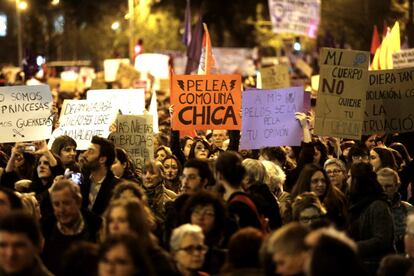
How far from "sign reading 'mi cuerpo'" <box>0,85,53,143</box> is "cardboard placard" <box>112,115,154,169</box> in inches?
27.8

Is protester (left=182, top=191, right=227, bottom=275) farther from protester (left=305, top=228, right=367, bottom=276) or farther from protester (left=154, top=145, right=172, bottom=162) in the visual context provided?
protester (left=154, top=145, right=172, bottom=162)

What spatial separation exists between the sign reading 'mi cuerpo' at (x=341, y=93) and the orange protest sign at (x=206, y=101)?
1222 millimetres

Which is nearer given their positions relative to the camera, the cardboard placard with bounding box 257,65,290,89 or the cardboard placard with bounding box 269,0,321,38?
the cardboard placard with bounding box 257,65,290,89

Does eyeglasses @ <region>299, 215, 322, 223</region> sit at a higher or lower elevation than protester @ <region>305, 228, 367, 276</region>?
lower

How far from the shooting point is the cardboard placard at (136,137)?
1350 centimetres

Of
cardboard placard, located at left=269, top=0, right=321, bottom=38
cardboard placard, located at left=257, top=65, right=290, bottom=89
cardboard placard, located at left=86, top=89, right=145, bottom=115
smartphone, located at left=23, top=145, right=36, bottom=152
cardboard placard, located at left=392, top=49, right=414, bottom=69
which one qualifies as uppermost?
cardboard placard, located at left=269, top=0, right=321, bottom=38

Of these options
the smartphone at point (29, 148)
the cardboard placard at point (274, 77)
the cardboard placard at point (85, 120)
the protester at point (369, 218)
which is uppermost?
the cardboard placard at point (274, 77)

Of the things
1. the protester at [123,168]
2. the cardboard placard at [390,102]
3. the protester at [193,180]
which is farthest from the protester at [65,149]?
the cardboard placard at [390,102]

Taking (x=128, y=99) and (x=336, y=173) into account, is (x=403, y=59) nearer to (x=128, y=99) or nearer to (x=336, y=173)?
(x=128, y=99)

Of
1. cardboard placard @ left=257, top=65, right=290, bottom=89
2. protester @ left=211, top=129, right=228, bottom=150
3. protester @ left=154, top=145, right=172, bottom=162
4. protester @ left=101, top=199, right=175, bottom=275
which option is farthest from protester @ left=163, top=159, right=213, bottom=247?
cardboard placard @ left=257, top=65, right=290, bottom=89

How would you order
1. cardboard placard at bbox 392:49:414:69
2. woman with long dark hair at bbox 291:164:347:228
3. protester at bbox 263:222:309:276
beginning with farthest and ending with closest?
cardboard placard at bbox 392:49:414:69 < woman with long dark hair at bbox 291:164:347:228 < protester at bbox 263:222:309:276

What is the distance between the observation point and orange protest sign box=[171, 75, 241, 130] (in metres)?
14.7

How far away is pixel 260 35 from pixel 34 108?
174 ft

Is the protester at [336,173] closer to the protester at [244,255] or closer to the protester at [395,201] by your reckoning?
the protester at [395,201]
